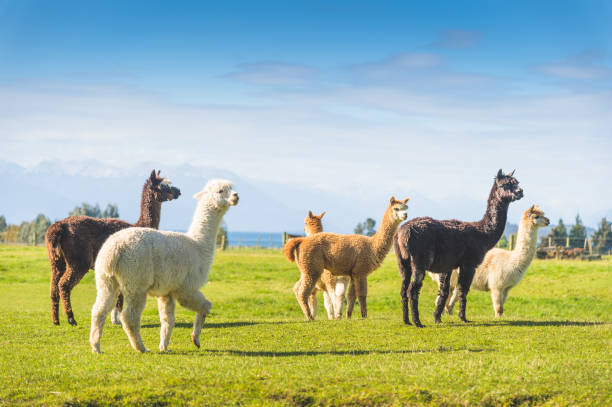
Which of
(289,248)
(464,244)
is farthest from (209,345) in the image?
(464,244)

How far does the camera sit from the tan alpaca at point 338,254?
1427 cm

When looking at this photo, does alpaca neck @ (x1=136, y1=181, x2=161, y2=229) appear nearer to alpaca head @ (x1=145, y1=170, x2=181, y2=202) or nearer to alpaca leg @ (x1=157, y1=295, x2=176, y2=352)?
alpaca head @ (x1=145, y1=170, x2=181, y2=202)

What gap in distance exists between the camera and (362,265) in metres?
14.5

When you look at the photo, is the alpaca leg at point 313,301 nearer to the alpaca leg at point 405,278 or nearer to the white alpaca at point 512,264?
the white alpaca at point 512,264

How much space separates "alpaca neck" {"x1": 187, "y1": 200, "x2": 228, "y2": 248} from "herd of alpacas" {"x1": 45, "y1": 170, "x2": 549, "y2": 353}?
15 millimetres

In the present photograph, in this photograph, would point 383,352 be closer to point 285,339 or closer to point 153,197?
Result: point 285,339

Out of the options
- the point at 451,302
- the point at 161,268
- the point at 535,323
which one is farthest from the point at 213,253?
the point at 451,302

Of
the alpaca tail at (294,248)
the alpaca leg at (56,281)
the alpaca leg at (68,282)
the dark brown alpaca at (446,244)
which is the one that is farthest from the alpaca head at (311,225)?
the alpaca leg at (56,281)

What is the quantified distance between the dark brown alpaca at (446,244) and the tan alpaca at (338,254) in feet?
4.68

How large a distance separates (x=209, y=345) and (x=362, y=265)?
4.84 meters

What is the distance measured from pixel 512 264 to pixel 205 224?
8.49m

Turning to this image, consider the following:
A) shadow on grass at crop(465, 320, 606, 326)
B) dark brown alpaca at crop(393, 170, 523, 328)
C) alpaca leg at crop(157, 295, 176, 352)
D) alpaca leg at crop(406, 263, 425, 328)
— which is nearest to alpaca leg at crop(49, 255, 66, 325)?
alpaca leg at crop(157, 295, 176, 352)

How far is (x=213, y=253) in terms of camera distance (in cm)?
1005

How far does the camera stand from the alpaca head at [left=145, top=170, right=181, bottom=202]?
1388 cm
